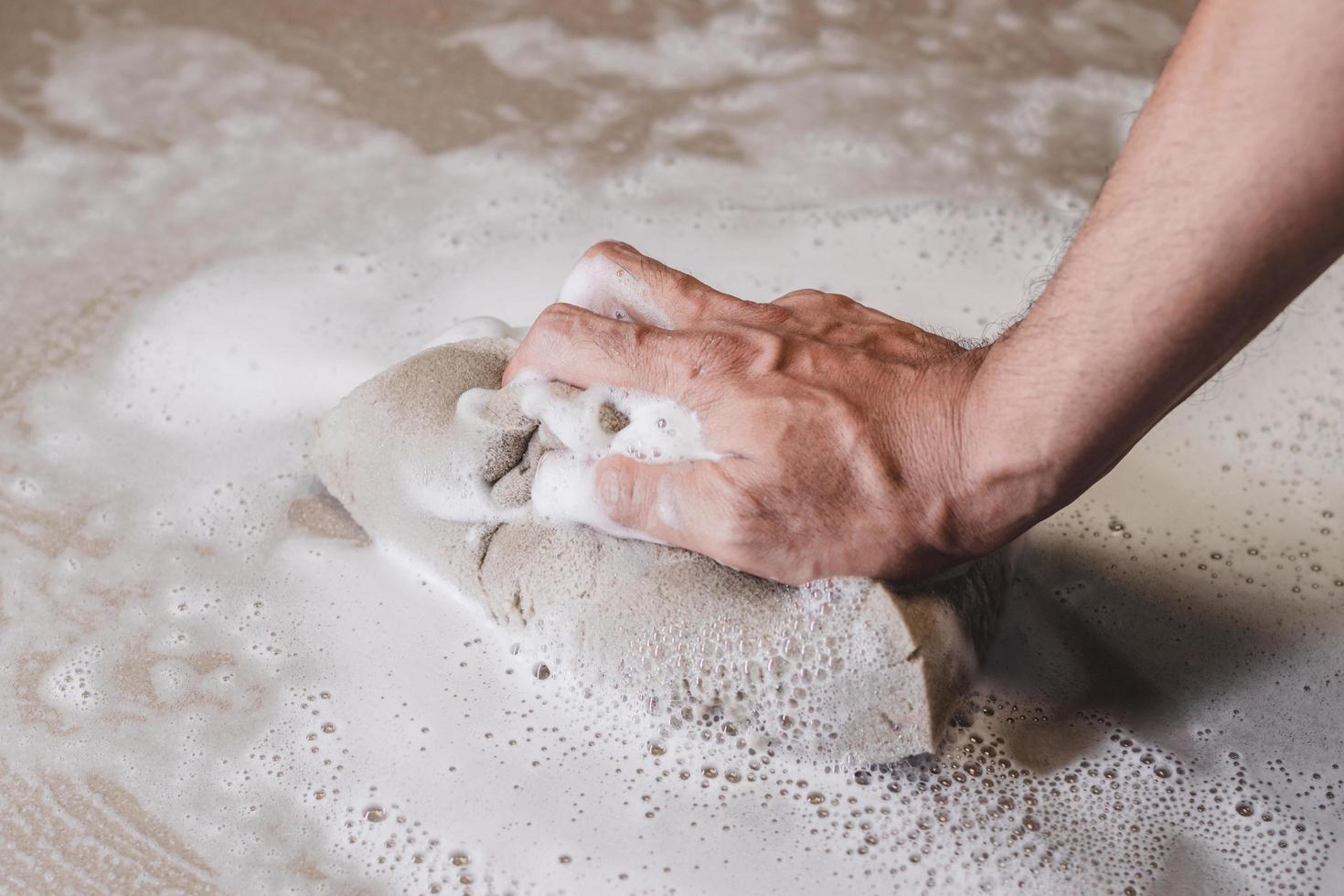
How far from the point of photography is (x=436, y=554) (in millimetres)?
1238

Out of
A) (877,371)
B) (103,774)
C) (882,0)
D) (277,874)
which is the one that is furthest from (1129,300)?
(882,0)

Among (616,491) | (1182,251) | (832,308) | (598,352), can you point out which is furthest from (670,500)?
(1182,251)

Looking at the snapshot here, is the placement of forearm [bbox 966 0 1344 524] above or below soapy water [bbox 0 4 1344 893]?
above

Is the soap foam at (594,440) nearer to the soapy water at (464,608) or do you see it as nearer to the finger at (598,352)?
the finger at (598,352)

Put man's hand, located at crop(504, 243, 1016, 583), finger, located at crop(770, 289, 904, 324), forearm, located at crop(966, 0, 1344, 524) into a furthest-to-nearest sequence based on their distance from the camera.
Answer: finger, located at crop(770, 289, 904, 324) → man's hand, located at crop(504, 243, 1016, 583) → forearm, located at crop(966, 0, 1344, 524)

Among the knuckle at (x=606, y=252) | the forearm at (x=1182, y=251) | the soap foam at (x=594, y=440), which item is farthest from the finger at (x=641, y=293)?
the forearm at (x=1182, y=251)

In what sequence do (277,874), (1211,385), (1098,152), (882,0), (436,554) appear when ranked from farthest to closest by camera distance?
(882,0) < (1098,152) < (1211,385) < (436,554) < (277,874)

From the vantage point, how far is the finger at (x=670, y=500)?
40.9 inches

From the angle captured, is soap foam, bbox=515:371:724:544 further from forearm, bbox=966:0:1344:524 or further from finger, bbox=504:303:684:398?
forearm, bbox=966:0:1344:524

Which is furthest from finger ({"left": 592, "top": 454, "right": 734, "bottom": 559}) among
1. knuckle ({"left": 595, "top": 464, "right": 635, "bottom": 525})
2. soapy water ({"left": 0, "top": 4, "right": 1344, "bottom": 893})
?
soapy water ({"left": 0, "top": 4, "right": 1344, "bottom": 893})

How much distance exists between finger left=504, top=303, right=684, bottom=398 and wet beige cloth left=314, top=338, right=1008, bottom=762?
5cm

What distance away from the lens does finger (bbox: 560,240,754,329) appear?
1193mm

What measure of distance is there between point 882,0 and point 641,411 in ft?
4.68

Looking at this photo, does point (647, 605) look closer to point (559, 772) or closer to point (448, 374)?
point (559, 772)
